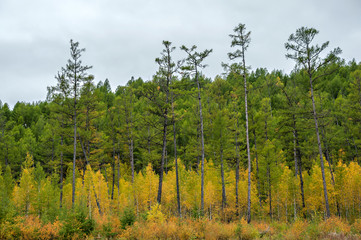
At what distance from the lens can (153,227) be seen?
1080 centimetres

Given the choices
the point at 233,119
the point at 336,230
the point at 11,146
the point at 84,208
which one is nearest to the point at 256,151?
the point at 233,119

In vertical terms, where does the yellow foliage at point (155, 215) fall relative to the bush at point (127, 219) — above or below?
below

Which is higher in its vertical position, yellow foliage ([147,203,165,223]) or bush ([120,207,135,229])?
bush ([120,207,135,229])

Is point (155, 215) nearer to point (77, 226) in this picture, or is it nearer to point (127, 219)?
point (127, 219)

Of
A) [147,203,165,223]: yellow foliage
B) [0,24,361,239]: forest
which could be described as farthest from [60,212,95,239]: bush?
[147,203,165,223]: yellow foliage

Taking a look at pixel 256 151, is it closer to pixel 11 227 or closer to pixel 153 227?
pixel 153 227

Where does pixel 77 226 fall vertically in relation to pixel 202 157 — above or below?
below

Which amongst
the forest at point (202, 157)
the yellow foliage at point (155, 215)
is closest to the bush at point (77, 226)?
the forest at point (202, 157)

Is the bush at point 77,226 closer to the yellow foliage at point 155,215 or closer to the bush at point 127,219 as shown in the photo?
the bush at point 127,219

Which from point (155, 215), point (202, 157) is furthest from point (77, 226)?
point (202, 157)

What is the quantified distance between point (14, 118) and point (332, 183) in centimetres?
8124

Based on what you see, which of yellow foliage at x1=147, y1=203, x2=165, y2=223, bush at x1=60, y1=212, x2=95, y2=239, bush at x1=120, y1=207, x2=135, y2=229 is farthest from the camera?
yellow foliage at x1=147, y1=203, x2=165, y2=223

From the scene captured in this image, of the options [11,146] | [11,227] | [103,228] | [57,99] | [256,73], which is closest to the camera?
[11,227]

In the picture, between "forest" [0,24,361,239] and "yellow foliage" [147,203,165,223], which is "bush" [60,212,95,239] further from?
"yellow foliage" [147,203,165,223]
